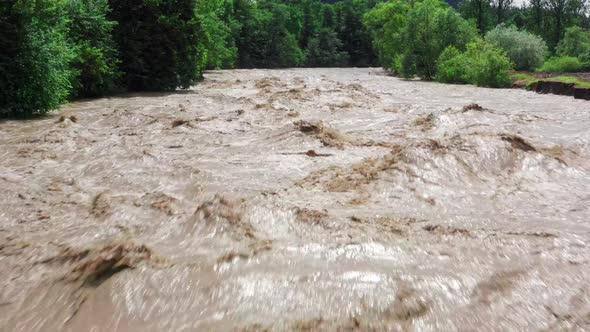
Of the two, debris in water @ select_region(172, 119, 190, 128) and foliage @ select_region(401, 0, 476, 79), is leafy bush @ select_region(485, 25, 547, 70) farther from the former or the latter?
debris in water @ select_region(172, 119, 190, 128)

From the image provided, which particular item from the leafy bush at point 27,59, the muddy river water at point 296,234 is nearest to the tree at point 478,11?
the leafy bush at point 27,59

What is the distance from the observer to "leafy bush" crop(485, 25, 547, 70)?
33.7 meters

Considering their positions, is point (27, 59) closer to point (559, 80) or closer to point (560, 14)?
point (559, 80)

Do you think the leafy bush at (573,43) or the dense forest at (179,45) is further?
the leafy bush at (573,43)

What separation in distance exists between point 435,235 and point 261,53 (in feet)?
196

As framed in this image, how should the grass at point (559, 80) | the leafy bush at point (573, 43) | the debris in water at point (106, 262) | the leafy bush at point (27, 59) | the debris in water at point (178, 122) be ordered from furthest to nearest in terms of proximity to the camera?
the leafy bush at point (573, 43), the grass at point (559, 80), the leafy bush at point (27, 59), the debris in water at point (178, 122), the debris in water at point (106, 262)

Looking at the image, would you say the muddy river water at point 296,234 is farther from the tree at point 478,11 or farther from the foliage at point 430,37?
the tree at point 478,11

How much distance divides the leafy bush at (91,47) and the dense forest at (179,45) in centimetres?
4

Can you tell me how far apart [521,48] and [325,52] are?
38682 millimetres

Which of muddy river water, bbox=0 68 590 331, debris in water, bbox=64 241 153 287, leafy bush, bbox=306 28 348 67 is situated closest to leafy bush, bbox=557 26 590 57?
leafy bush, bbox=306 28 348 67

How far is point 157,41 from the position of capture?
2008 cm

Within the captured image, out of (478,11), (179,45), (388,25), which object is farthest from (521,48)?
(478,11)

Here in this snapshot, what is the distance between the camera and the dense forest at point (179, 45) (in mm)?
12141

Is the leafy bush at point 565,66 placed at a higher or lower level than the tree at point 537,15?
lower
